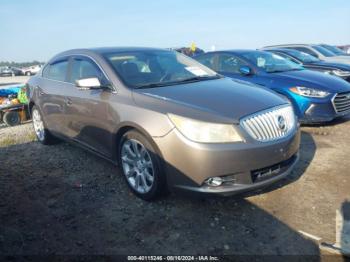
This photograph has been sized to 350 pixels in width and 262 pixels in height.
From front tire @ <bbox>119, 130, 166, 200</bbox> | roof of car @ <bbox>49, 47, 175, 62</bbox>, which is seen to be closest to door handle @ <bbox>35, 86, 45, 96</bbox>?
roof of car @ <bbox>49, 47, 175, 62</bbox>

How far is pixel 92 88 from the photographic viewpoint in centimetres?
392

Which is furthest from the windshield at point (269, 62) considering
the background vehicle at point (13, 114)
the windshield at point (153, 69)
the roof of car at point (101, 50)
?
the background vehicle at point (13, 114)

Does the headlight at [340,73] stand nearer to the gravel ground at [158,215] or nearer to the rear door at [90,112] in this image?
the gravel ground at [158,215]

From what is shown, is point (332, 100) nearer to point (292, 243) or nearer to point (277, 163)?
point (277, 163)

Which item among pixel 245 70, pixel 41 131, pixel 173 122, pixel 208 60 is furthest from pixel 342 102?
pixel 41 131

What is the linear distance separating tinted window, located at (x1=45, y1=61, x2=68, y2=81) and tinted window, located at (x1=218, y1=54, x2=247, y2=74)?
11.3 feet

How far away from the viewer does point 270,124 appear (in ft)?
Answer: 10.7

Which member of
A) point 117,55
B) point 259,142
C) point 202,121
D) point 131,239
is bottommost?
point 131,239

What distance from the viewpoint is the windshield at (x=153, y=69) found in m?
3.94

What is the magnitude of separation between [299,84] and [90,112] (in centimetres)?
377

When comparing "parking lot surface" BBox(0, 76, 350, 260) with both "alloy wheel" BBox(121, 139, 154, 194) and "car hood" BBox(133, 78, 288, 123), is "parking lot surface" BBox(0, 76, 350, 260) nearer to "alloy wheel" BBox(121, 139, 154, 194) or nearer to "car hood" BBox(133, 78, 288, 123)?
"alloy wheel" BBox(121, 139, 154, 194)

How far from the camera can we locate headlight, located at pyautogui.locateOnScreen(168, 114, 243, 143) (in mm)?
2988

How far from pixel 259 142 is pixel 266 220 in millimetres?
759

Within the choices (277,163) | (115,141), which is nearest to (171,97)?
(115,141)
